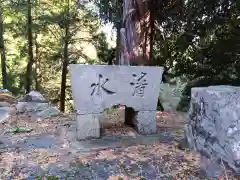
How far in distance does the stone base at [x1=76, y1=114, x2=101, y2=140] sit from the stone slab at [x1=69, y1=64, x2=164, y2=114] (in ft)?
0.26

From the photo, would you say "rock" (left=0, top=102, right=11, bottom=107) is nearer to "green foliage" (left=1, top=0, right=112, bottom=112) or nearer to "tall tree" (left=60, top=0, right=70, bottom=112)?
"tall tree" (left=60, top=0, right=70, bottom=112)

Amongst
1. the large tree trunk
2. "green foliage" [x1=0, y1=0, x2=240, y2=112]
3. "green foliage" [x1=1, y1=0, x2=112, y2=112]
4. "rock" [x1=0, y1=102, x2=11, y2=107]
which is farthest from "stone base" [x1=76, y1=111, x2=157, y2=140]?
the large tree trunk

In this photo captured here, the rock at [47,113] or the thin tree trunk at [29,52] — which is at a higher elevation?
the thin tree trunk at [29,52]

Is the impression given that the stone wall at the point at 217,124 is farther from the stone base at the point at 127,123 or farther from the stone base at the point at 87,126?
the stone base at the point at 87,126

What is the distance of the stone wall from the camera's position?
2814 mm

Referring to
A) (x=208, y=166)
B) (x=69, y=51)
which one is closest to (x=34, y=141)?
(x=208, y=166)

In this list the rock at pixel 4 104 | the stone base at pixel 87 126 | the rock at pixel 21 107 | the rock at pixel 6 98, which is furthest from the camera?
the rock at pixel 6 98

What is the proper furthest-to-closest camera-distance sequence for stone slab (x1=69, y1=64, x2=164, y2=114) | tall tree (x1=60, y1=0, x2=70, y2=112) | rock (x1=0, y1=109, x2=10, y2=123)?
tall tree (x1=60, y1=0, x2=70, y2=112) < rock (x1=0, y1=109, x2=10, y2=123) < stone slab (x1=69, y1=64, x2=164, y2=114)

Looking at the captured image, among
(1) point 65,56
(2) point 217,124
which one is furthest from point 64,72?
(2) point 217,124

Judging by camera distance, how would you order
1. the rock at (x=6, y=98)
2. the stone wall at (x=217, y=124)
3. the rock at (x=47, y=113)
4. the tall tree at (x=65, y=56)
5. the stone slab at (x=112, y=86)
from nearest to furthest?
1. the stone wall at (x=217, y=124)
2. the stone slab at (x=112, y=86)
3. the rock at (x=47, y=113)
4. the rock at (x=6, y=98)
5. the tall tree at (x=65, y=56)

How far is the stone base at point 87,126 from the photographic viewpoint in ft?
13.6

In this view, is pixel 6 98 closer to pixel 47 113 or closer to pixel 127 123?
pixel 47 113

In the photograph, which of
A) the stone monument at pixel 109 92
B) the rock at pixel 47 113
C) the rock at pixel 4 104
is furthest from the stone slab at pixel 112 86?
the rock at pixel 4 104

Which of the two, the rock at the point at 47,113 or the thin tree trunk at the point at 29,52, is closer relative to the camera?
the rock at the point at 47,113
